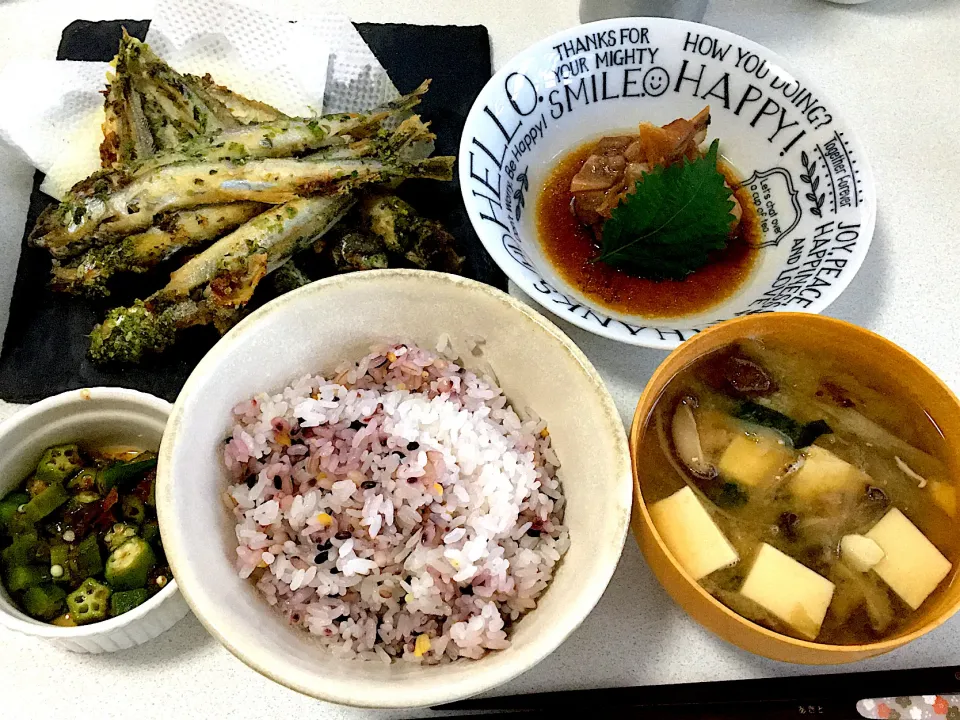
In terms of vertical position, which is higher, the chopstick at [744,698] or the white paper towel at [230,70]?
the white paper towel at [230,70]

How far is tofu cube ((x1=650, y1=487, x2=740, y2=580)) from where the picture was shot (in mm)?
1168

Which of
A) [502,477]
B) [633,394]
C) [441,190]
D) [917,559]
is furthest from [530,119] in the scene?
[917,559]

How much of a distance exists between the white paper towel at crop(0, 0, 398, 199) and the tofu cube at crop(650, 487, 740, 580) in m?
1.34

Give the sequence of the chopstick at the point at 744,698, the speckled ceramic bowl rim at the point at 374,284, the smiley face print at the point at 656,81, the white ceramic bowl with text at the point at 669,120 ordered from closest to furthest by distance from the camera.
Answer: the speckled ceramic bowl rim at the point at 374,284, the chopstick at the point at 744,698, the white ceramic bowl with text at the point at 669,120, the smiley face print at the point at 656,81

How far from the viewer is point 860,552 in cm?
118

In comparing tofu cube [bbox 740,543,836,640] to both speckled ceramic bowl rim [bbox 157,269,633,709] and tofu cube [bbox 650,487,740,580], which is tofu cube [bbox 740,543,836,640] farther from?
speckled ceramic bowl rim [bbox 157,269,633,709]

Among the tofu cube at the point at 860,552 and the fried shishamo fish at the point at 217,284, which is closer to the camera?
the tofu cube at the point at 860,552

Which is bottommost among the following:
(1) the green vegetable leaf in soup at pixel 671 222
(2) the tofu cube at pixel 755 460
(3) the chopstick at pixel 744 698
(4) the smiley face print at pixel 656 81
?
(3) the chopstick at pixel 744 698

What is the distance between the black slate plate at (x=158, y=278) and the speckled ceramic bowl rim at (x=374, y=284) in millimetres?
505

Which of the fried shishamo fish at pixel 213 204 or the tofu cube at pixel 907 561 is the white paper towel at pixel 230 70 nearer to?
the fried shishamo fish at pixel 213 204

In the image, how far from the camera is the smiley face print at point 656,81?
181 cm

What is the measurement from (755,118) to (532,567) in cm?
122

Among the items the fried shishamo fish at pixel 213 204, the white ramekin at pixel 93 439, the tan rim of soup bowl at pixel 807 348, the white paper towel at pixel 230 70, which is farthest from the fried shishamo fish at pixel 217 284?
the tan rim of soup bowl at pixel 807 348

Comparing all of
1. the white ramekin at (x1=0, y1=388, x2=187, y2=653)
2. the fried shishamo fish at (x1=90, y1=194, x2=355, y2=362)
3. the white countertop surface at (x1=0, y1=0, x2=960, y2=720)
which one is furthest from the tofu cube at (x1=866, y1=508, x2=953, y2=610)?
the fried shishamo fish at (x1=90, y1=194, x2=355, y2=362)
